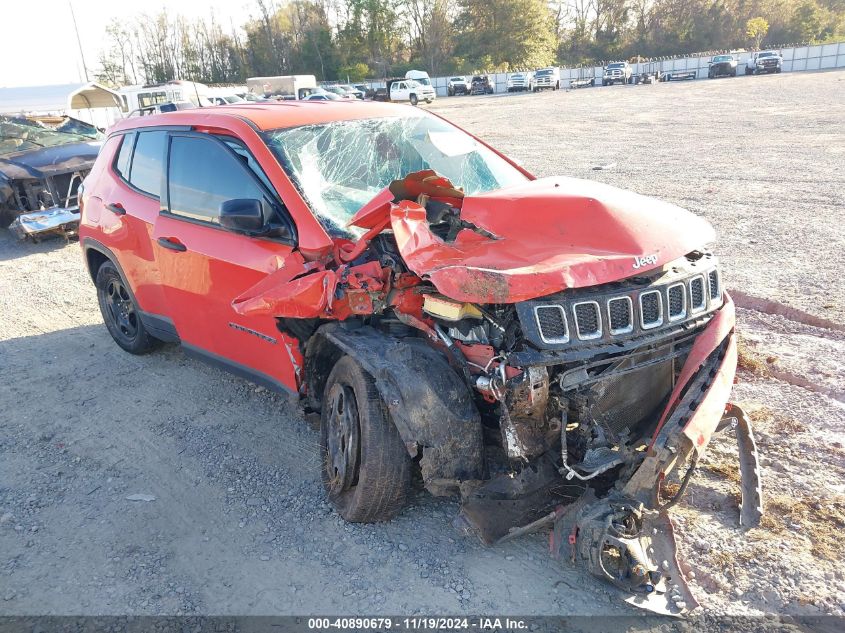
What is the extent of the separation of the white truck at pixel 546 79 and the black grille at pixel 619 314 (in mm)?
50016

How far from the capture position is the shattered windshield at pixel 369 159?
12.0 ft

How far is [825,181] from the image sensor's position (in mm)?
10227

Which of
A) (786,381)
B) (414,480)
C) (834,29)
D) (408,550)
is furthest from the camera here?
(834,29)

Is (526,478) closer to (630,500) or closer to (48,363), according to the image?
(630,500)

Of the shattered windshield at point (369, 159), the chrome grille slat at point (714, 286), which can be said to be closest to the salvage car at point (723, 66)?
the shattered windshield at point (369, 159)

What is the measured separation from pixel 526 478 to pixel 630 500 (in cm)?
44

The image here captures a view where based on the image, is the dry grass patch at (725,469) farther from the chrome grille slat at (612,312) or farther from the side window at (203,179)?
the side window at (203,179)

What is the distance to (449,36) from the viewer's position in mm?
75812

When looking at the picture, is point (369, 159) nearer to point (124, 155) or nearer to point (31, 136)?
point (124, 155)

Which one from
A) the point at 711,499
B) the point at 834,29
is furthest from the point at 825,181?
the point at 834,29

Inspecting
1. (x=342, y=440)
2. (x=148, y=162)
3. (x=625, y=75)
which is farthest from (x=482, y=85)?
(x=342, y=440)

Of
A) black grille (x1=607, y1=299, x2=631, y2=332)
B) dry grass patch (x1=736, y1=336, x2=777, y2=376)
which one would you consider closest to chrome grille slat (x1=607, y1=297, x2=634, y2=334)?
black grille (x1=607, y1=299, x2=631, y2=332)

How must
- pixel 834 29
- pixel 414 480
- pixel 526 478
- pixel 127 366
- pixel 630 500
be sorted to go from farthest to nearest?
1. pixel 834 29
2. pixel 127 366
3. pixel 414 480
4. pixel 526 478
5. pixel 630 500

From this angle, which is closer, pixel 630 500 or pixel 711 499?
pixel 630 500
